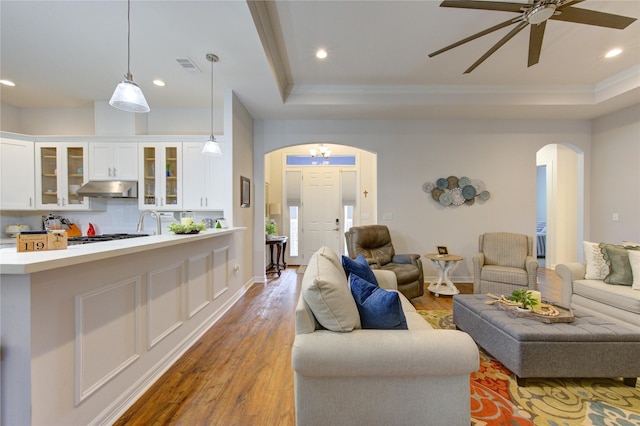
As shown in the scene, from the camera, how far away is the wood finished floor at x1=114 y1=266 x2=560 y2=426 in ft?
5.27

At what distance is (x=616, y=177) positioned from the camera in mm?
4141

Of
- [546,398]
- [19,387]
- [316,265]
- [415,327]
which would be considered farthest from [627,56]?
[19,387]

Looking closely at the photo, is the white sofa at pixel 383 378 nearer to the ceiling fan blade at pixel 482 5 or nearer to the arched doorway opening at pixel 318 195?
the ceiling fan blade at pixel 482 5

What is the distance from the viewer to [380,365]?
1257 millimetres

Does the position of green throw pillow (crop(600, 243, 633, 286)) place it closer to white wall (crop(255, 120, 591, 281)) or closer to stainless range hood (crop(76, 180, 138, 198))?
white wall (crop(255, 120, 591, 281))

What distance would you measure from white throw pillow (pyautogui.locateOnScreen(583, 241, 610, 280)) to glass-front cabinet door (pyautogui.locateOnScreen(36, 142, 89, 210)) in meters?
6.57

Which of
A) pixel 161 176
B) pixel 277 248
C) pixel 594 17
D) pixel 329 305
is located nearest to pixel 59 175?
pixel 161 176

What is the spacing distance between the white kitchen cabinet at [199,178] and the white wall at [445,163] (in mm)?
907

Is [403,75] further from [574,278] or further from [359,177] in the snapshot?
[574,278]

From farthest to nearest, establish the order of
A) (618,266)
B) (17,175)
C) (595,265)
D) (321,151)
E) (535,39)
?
(321,151) < (17,175) < (595,265) < (618,266) < (535,39)

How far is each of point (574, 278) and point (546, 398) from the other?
1.78m

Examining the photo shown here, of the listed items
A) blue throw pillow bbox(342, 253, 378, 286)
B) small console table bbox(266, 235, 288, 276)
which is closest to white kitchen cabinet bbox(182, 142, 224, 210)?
small console table bbox(266, 235, 288, 276)

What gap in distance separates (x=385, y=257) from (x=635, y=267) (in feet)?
8.16

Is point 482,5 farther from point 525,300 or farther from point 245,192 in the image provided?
point 245,192
